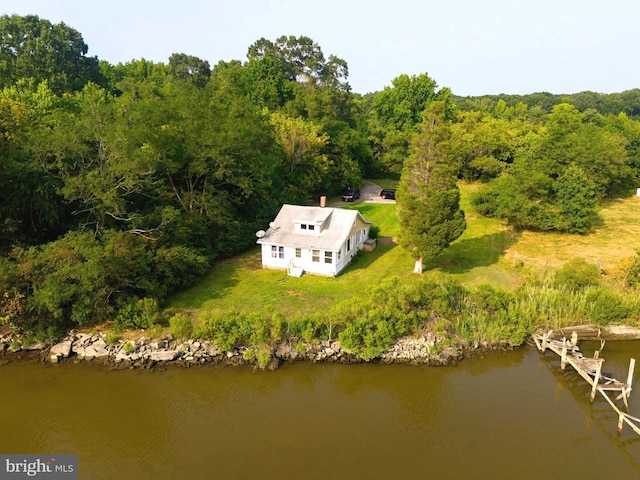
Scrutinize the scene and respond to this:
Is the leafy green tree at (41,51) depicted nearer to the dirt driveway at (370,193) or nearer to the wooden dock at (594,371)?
the dirt driveway at (370,193)

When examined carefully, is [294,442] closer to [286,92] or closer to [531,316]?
[531,316]

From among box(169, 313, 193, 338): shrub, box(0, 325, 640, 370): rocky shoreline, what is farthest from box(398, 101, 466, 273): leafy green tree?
box(169, 313, 193, 338): shrub

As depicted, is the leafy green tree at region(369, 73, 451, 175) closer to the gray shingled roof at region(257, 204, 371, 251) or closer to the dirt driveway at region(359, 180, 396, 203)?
the dirt driveway at region(359, 180, 396, 203)

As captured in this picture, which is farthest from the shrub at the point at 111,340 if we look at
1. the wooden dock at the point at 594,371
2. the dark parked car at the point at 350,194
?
the dark parked car at the point at 350,194

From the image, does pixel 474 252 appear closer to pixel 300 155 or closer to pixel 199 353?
pixel 300 155

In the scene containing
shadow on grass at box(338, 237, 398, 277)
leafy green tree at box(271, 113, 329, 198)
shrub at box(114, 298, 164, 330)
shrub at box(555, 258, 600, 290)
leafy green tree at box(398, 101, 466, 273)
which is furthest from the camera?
leafy green tree at box(271, 113, 329, 198)

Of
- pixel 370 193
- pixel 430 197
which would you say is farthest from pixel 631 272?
pixel 370 193

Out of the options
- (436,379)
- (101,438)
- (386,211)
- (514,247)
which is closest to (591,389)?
(436,379)
